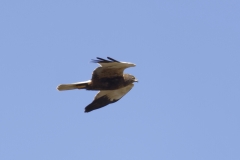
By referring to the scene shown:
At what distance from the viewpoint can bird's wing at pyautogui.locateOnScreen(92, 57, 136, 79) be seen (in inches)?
701

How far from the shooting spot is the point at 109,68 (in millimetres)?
18188

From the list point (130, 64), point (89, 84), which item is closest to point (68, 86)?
point (89, 84)

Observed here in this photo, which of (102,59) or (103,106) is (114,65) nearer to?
(102,59)

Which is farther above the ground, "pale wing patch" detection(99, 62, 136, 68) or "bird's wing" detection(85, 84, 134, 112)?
"pale wing patch" detection(99, 62, 136, 68)

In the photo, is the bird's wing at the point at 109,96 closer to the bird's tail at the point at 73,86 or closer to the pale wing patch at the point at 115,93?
the pale wing patch at the point at 115,93

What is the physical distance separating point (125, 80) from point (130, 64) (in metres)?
0.79

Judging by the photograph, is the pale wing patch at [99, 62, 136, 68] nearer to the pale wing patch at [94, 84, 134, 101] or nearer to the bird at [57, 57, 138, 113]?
the bird at [57, 57, 138, 113]

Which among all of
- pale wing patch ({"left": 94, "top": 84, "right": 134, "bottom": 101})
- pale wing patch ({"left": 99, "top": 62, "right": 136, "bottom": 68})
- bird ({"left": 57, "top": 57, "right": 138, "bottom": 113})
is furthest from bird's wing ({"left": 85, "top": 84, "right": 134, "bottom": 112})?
pale wing patch ({"left": 99, "top": 62, "right": 136, "bottom": 68})

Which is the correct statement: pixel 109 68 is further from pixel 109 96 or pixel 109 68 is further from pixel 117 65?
pixel 109 96

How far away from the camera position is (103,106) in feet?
64.4

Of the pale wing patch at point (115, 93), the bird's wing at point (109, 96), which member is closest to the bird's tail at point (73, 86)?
the bird's wing at point (109, 96)

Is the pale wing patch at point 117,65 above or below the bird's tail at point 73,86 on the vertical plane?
above

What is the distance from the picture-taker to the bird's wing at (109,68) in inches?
701

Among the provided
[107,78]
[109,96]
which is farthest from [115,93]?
[107,78]
